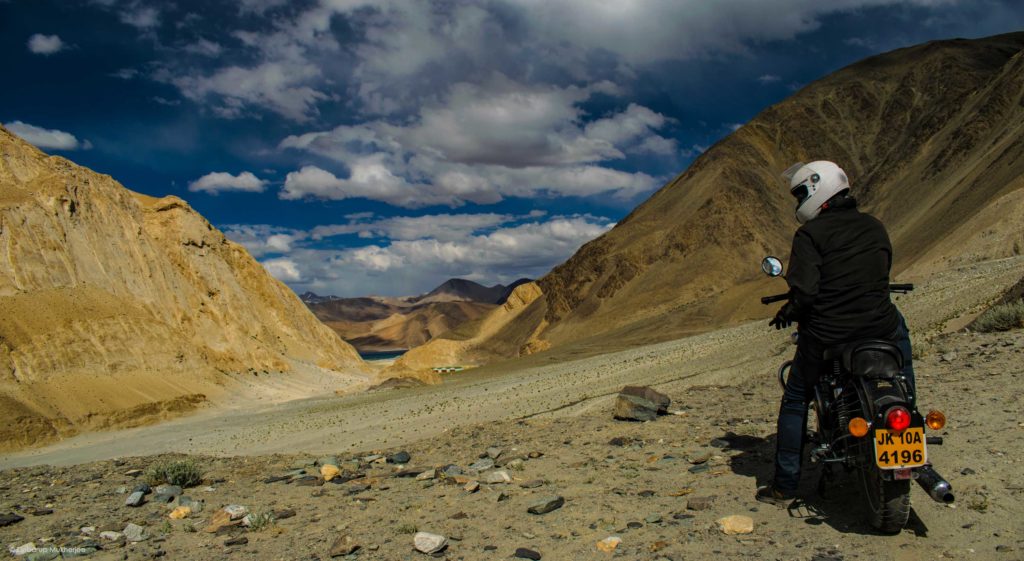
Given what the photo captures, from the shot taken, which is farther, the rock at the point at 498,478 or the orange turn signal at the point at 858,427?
the rock at the point at 498,478

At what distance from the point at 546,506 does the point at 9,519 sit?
216 inches

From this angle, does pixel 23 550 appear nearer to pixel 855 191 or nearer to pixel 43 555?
pixel 43 555

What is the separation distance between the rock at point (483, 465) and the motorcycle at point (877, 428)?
14.2ft

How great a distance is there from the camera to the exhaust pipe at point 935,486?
13.8 feet

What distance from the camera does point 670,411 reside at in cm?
1041

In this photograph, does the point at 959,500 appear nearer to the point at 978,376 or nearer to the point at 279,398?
the point at 978,376

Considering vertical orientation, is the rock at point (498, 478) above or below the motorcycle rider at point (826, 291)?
below

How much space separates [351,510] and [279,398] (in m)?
36.3

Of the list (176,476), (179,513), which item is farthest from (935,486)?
(176,476)

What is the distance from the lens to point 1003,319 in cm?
1098

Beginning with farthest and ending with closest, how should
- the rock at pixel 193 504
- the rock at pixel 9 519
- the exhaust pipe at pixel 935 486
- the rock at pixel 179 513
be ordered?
the rock at pixel 193 504
the rock at pixel 179 513
the rock at pixel 9 519
the exhaust pipe at pixel 935 486

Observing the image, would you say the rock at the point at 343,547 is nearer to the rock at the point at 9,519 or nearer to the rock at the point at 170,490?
the rock at the point at 170,490

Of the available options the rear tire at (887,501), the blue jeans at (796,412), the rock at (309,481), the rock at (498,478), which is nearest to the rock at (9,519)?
the rock at (309,481)

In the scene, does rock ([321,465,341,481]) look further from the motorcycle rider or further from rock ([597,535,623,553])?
the motorcycle rider
